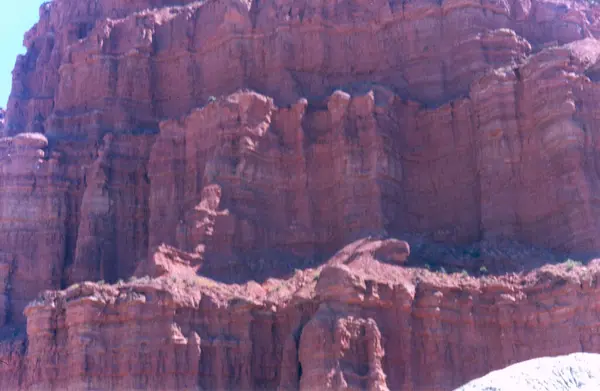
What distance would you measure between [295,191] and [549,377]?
31725mm

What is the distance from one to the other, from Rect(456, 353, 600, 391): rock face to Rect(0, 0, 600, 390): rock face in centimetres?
2105

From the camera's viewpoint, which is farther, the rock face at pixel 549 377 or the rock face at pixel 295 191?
the rock face at pixel 295 191

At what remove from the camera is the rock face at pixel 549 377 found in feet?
50.4

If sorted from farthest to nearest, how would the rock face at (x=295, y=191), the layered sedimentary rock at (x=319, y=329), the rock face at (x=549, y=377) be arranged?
the rock face at (x=295, y=191), the layered sedimentary rock at (x=319, y=329), the rock face at (x=549, y=377)

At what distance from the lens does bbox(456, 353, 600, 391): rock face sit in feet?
50.4

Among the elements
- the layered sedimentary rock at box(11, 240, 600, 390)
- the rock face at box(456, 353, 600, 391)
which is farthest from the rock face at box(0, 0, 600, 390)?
the rock face at box(456, 353, 600, 391)

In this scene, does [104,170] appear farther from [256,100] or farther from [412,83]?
[412,83]

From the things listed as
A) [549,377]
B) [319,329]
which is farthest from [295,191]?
[549,377]

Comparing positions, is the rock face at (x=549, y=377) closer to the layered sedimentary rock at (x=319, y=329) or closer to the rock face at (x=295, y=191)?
the rock face at (x=295, y=191)

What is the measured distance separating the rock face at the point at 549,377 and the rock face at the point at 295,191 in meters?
21.0

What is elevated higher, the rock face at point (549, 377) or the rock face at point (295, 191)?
the rock face at point (295, 191)

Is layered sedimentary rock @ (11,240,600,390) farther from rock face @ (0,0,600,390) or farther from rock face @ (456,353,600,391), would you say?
rock face @ (456,353,600,391)

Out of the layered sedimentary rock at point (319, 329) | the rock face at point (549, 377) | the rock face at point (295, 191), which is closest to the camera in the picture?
the rock face at point (549, 377)

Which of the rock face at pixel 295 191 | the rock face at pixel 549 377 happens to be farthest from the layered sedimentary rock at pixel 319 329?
the rock face at pixel 549 377
